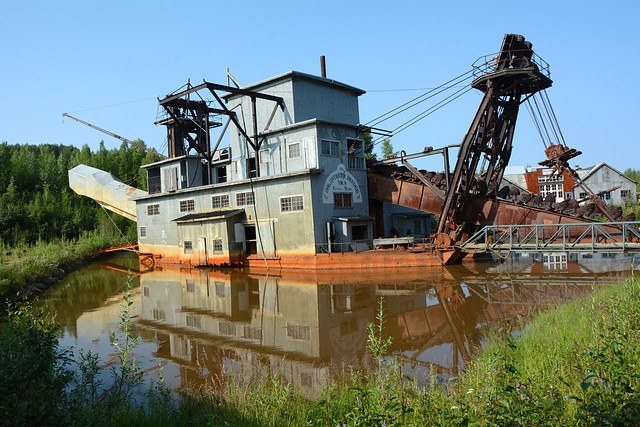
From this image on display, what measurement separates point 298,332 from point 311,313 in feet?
6.57

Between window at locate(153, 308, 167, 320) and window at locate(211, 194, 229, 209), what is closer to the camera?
window at locate(153, 308, 167, 320)

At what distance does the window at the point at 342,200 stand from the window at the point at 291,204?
6.20 ft

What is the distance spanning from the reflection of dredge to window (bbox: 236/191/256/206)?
673cm

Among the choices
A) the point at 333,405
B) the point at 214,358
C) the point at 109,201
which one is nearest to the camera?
the point at 333,405

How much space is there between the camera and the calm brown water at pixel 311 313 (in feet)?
26.2

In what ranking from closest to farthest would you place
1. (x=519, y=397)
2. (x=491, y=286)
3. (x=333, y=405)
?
(x=519, y=397) < (x=333, y=405) < (x=491, y=286)

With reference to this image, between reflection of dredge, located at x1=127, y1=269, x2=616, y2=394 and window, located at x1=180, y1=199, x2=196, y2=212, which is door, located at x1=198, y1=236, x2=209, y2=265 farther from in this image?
reflection of dredge, located at x1=127, y1=269, x2=616, y2=394

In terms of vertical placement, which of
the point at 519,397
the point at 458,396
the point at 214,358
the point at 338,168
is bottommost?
the point at 214,358

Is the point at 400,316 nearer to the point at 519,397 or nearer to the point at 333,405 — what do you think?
the point at 333,405

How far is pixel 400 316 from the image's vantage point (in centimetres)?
1102

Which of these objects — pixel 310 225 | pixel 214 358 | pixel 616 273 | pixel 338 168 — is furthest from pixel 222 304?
pixel 616 273

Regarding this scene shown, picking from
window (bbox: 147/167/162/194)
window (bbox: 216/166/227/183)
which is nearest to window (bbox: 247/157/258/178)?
window (bbox: 216/166/227/183)

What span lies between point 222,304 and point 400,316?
645 cm

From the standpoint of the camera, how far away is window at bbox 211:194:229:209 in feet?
85.3
